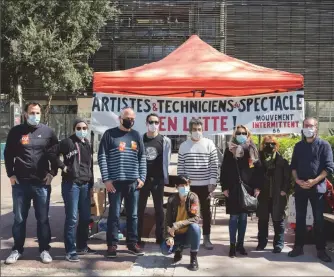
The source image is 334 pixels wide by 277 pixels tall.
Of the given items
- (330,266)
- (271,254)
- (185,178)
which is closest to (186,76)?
(185,178)

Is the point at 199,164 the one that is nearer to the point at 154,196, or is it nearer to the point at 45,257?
the point at 154,196

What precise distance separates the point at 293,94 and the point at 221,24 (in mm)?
23794

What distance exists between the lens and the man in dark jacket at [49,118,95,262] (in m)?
5.86

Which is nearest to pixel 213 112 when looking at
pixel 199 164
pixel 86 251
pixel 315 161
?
pixel 199 164

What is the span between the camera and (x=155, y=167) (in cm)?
653

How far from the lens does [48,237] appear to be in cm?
592

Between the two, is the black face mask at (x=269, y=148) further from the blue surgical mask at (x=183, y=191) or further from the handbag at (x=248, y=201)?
the blue surgical mask at (x=183, y=191)

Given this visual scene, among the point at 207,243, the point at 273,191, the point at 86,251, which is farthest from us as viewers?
the point at 207,243

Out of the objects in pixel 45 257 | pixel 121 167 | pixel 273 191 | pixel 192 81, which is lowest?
pixel 45 257

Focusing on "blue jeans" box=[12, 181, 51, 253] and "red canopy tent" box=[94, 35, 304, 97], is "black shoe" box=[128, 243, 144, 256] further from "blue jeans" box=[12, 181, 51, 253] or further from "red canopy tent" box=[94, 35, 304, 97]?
"red canopy tent" box=[94, 35, 304, 97]

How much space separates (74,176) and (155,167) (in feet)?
3.98

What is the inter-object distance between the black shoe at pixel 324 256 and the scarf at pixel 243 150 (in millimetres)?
1476

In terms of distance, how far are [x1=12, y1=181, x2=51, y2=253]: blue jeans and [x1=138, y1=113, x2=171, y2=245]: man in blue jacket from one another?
139cm

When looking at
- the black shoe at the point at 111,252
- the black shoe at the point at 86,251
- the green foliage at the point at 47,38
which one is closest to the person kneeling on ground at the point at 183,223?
the black shoe at the point at 111,252
